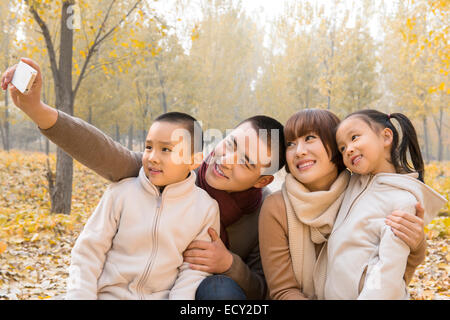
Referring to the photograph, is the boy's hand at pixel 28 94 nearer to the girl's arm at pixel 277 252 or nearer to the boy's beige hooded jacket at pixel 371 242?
the girl's arm at pixel 277 252

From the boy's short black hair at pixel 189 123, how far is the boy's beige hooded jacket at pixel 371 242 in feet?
2.62

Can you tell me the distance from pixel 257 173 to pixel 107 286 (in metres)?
0.91

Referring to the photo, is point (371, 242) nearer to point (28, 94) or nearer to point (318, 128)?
point (318, 128)

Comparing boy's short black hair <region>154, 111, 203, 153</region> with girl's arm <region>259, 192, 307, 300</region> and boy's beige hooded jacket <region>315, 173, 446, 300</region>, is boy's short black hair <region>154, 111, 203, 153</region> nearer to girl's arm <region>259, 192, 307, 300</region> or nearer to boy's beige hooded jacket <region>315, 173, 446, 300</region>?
girl's arm <region>259, 192, 307, 300</region>

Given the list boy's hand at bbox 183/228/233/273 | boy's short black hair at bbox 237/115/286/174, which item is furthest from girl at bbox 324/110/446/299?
boy's hand at bbox 183/228/233/273

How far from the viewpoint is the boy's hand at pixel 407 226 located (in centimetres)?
150

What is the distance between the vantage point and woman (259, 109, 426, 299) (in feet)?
5.85

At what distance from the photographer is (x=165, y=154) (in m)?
1.81

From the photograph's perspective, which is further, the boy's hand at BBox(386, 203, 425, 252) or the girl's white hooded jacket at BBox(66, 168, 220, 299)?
the girl's white hooded jacket at BBox(66, 168, 220, 299)

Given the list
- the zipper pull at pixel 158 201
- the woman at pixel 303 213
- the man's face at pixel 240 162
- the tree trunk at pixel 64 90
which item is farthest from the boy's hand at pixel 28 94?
the tree trunk at pixel 64 90

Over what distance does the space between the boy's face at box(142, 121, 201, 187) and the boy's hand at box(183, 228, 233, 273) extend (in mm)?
338

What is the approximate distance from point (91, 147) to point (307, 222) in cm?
107

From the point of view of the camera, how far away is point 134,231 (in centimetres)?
174
